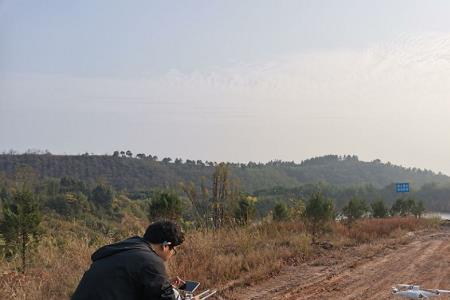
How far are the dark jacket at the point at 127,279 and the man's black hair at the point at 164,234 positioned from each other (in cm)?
27

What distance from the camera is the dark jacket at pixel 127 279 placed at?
2855 mm

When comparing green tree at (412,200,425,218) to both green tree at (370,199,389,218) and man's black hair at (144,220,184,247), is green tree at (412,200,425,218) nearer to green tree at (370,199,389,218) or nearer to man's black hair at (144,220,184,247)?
Answer: green tree at (370,199,389,218)

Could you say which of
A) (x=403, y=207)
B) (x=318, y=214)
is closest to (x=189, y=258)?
(x=318, y=214)

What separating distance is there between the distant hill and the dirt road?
1997 centimetres

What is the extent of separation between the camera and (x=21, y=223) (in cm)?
967

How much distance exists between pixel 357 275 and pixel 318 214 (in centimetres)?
546

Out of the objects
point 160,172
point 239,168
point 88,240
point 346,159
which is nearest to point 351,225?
point 88,240

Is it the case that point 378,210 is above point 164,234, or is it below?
below

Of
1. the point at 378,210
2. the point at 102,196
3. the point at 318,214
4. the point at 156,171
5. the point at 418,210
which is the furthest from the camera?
the point at 156,171

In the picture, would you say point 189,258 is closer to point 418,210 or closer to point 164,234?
point 164,234

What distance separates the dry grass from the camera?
6512 mm

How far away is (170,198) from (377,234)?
9439 mm

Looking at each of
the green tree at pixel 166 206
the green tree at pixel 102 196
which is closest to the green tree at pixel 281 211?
the green tree at pixel 166 206

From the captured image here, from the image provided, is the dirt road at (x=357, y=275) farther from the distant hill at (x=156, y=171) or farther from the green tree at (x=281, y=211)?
the distant hill at (x=156, y=171)
